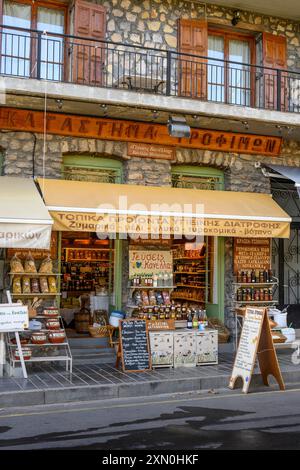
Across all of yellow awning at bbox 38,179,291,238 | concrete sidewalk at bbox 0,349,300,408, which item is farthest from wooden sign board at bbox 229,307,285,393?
yellow awning at bbox 38,179,291,238

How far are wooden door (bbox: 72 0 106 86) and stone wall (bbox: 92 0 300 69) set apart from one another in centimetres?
28

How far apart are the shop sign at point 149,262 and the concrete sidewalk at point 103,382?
2294 mm

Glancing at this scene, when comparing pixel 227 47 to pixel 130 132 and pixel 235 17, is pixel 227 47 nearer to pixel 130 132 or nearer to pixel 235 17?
pixel 235 17

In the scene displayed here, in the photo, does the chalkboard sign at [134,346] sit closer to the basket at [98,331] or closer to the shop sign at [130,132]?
the basket at [98,331]

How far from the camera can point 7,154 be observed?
11422 millimetres

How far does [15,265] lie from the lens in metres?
10.7

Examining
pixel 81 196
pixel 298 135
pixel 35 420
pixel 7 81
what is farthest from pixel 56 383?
pixel 298 135

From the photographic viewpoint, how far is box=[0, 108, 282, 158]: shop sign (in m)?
11.4

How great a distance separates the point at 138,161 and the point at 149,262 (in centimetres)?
220

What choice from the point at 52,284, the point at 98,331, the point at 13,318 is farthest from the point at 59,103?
the point at 98,331

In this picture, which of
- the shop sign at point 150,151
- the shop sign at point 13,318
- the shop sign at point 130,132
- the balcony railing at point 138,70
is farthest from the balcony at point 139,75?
the shop sign at point 13,318

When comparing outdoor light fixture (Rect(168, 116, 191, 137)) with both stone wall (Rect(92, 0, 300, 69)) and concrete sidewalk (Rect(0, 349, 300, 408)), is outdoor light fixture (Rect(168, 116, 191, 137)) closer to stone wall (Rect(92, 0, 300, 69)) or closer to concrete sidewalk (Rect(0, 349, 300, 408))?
stone wall (Rect(92, 0, 300, 69))

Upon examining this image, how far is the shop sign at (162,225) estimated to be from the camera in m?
10.5
